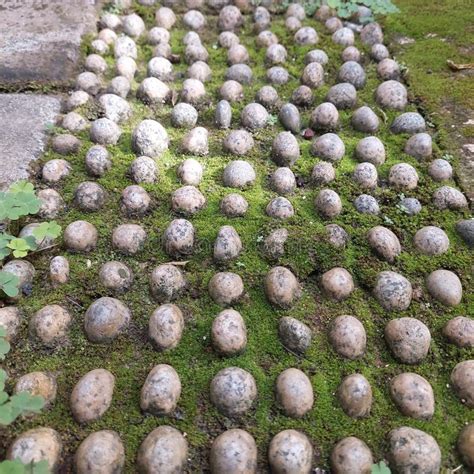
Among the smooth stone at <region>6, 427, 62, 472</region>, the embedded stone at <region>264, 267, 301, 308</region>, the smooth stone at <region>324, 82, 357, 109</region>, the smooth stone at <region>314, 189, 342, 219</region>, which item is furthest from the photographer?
the smooth stone at <region>324, 82, 357, 109</region>

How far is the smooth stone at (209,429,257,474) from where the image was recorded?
7.35ft

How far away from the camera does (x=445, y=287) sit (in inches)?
115

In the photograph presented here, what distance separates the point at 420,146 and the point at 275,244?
134 centimetres

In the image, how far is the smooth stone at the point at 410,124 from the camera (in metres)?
3.89

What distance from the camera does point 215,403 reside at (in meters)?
2.50

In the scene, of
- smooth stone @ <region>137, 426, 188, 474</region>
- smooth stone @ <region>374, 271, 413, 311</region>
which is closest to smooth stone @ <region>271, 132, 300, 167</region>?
smooth stone @ <region>374, 271, 413, 311</region>

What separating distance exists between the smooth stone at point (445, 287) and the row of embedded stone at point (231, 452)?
766mm

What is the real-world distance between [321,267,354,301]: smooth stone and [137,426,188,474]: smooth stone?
1071 millimetres

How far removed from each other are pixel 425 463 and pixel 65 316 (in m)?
1.75

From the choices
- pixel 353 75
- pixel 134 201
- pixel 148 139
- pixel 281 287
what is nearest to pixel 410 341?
pixel 281 287

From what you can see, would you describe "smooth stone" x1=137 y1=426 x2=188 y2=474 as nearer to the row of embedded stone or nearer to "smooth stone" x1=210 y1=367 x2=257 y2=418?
the row of embedded stone

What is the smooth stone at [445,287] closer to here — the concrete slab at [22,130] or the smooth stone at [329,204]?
the smooth stone at [329,204]

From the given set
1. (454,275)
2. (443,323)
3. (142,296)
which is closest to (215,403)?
(142,296)

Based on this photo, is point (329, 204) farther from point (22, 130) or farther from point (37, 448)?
point (22, 130)
